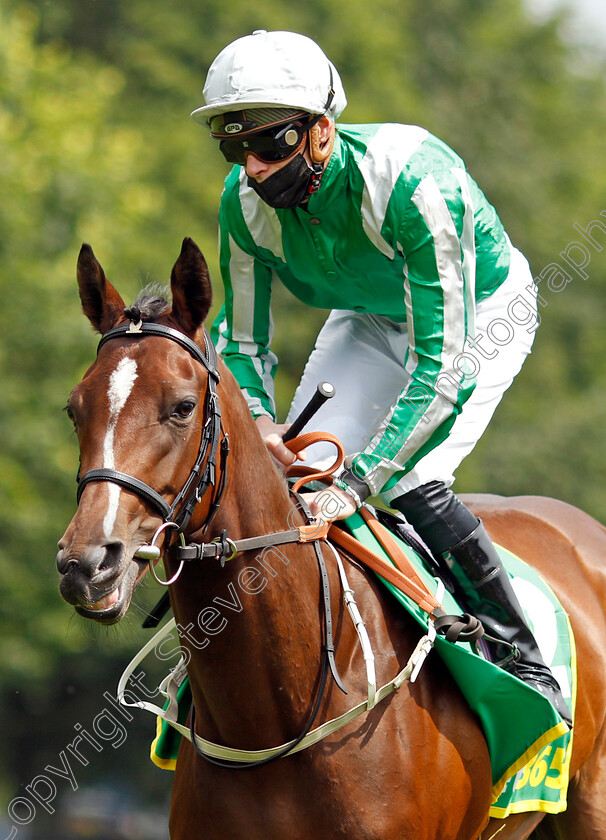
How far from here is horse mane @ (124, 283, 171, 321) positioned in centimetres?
328

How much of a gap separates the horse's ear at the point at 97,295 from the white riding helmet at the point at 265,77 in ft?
2.39

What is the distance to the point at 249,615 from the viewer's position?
11.3ft

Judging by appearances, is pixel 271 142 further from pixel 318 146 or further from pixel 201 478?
pixel 201 478

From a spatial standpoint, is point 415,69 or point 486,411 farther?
point 415,69

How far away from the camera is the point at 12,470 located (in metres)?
15.0

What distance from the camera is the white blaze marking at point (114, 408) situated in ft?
9.61

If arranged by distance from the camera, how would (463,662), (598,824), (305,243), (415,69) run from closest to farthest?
(463,662), (305,243), (598,824), (415,69)

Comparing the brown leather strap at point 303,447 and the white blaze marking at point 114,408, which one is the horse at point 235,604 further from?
the brown leather strap at point 303,447

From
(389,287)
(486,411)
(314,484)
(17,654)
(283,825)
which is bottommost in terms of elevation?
(17,654)

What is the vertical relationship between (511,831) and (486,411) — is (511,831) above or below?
below

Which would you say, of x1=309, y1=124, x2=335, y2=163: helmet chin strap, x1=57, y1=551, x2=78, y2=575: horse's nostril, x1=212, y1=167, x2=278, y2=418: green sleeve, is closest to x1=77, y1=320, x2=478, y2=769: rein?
x1=57, y1=551, x2=78, y2=575: horse's nostril

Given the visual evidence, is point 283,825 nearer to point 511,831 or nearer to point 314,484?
point 314,484

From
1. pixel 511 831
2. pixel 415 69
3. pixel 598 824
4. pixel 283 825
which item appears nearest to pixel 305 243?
pixel 283 825

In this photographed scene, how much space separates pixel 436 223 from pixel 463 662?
1.57 m
